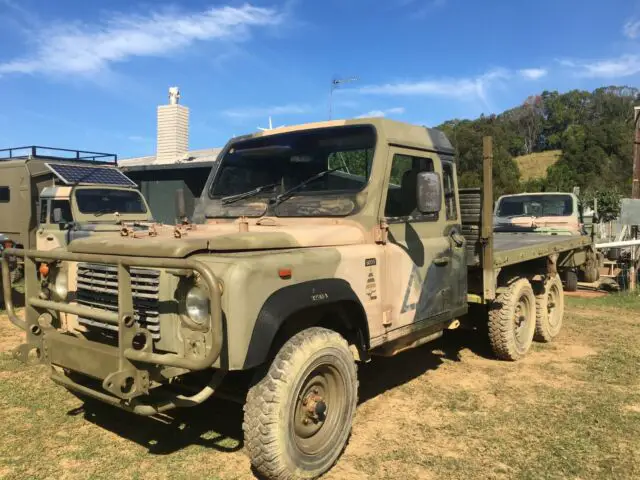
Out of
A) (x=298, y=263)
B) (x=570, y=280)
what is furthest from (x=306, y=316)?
(x=570, y=280)

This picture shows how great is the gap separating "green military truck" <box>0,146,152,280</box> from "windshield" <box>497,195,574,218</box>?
24.6 feet

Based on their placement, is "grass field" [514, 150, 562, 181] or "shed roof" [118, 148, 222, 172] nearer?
"shed roof" [118, 148, 222, 172]

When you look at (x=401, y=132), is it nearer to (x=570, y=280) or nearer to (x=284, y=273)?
(x=284, y=273)

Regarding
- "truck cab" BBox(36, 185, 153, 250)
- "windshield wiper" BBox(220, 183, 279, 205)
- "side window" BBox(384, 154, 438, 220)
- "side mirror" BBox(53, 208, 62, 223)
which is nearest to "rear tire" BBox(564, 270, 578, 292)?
"side window" BBox(384, 154, 438, 220)

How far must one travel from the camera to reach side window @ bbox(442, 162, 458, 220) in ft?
15.7

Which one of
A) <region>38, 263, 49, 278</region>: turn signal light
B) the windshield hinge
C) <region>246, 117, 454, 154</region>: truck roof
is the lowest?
<region>38, 263, 49, 278</region>: turn signal light

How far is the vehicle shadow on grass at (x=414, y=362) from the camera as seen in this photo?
517 cm

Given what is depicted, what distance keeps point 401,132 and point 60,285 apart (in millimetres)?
2752

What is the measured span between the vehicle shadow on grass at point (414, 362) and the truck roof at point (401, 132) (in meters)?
2.25

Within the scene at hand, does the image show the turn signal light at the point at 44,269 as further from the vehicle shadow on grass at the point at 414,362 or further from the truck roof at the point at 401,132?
the vehicle shadow on grass at the point at 414,362

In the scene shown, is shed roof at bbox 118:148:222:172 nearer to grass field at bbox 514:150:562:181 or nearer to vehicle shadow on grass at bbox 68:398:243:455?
vehicle shadow on grass at bbox 68:398:243:455

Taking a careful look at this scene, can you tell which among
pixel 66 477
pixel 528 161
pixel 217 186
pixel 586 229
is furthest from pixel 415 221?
pixel 528 161

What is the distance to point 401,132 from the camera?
4.30m

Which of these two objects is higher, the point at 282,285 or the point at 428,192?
the point at 428,192
